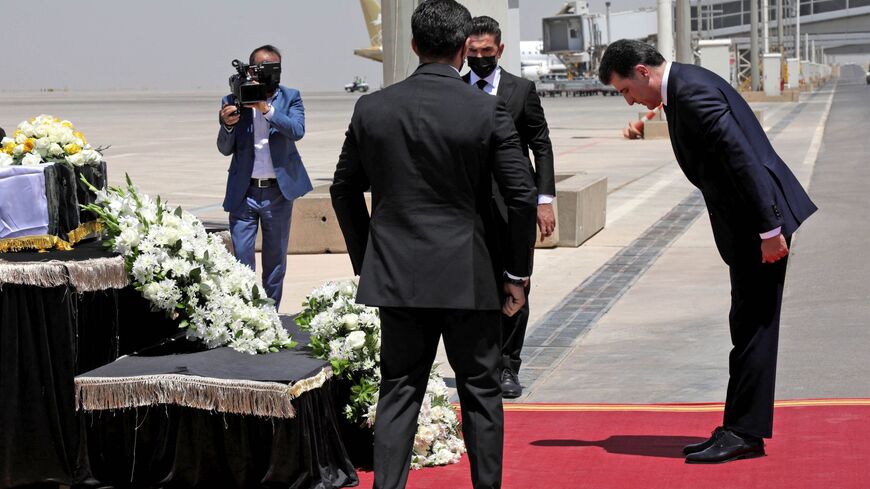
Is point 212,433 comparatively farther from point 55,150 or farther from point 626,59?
point 626,59

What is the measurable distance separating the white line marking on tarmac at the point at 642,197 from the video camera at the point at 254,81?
868cm

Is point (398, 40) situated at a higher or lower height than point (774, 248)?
higher

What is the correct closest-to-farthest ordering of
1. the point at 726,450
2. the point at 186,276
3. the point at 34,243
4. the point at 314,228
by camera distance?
the point at 726,450
the point at 186,276
the point at 34,243
the point at 314,228

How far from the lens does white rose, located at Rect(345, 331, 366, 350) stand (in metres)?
5.69

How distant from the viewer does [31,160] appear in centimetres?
601

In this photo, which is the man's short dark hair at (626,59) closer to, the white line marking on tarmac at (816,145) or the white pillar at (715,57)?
the white line marking on tarmac at (816,145)

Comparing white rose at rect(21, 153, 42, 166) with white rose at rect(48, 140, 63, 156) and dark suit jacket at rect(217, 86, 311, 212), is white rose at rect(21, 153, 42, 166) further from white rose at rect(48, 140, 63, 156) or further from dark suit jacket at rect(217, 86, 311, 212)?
dark suit jacket at rect(217, 86, 311, 212)

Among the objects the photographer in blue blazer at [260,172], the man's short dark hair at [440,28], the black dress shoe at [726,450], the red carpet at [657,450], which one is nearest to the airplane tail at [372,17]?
the photographer in blue blazer at [260,172]

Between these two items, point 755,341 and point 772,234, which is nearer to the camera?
point 772,234

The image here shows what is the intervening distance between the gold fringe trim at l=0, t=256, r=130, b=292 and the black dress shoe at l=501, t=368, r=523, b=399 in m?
2.42

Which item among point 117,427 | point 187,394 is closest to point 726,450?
point 187,394

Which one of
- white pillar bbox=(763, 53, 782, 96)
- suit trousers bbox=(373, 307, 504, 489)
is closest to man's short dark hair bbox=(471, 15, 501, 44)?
suit trousers bbox=(373, 307, 504, 489)

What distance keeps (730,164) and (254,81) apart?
11.0 ft

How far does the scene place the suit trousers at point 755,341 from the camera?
5.58 meters
